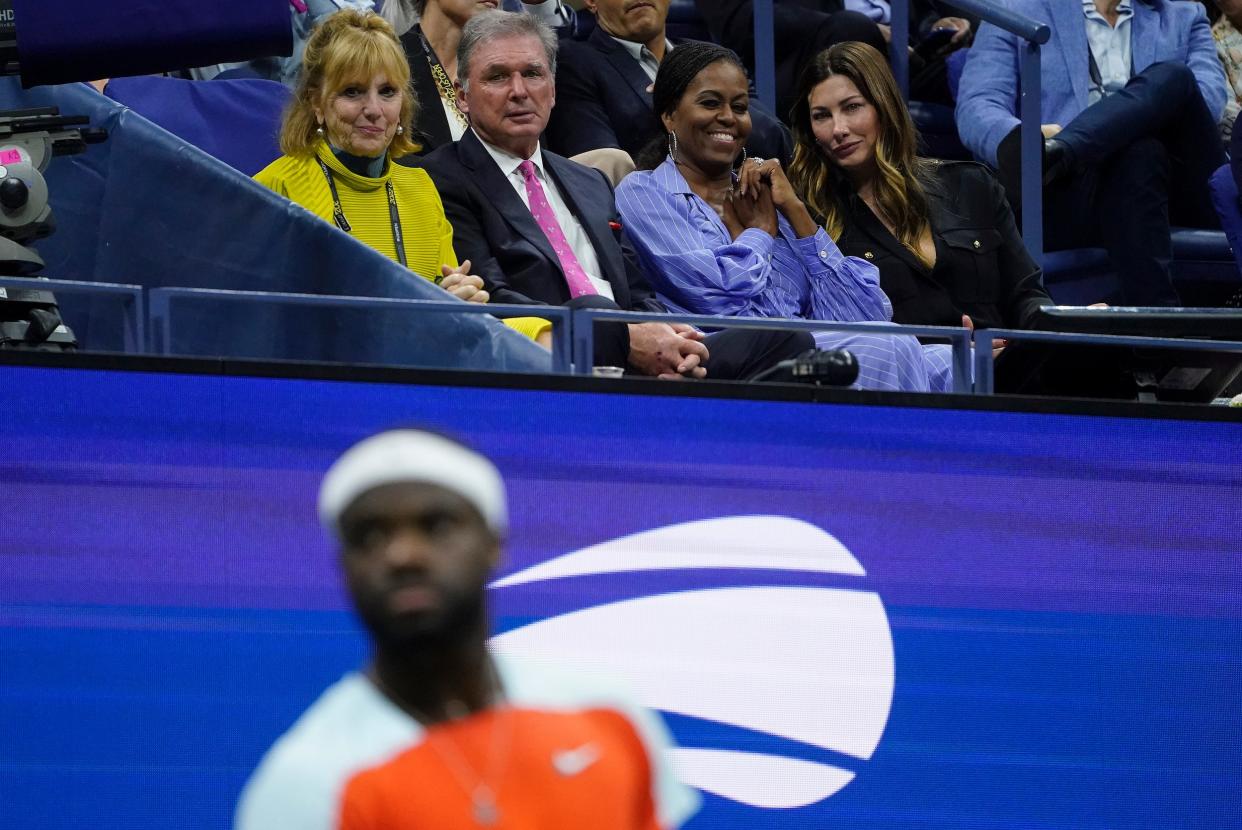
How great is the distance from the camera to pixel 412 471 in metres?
1.94

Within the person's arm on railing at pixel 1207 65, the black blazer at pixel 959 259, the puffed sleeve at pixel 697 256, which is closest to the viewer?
the puffed sleeve at pixel 697 256

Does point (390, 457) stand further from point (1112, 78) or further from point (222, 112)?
point (1112, 78)

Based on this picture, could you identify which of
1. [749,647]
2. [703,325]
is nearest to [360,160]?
[703,325]

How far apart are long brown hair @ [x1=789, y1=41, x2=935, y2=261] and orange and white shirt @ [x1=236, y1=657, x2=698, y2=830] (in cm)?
420

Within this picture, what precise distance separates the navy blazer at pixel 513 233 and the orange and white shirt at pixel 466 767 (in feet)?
11.2

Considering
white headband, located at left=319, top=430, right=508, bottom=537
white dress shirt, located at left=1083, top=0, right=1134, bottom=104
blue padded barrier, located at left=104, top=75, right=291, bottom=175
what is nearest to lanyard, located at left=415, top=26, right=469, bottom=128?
blue padded barrier, located at left=104, top=75, right=291, bottom=175

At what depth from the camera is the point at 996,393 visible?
501cm

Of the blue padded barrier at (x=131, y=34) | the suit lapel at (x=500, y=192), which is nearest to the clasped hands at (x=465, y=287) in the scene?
the suit lapel at (x=500, y=192)

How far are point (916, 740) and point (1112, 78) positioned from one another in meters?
3.86

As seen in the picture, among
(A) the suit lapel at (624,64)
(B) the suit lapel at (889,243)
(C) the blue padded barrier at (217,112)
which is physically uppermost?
(A) the suit lapel at (624,64)

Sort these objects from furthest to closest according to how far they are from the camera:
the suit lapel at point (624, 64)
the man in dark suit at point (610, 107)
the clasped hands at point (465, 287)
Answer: the suit lapel at point (624, 64) < the man in dark suit at point (610, 107) < the clasped hands at point (465, 287)

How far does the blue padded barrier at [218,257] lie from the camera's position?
4738 millimetres

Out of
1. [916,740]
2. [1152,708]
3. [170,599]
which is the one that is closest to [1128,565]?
[1152,708]

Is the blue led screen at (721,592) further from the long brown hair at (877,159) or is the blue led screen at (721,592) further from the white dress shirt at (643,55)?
the white dress shirt at (643,55)
